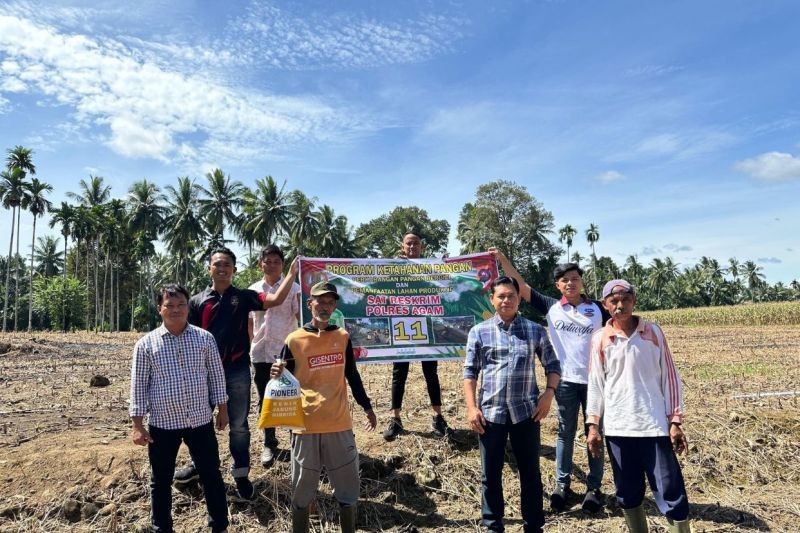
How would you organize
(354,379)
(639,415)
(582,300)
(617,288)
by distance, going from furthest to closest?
(582,300)
(354,379)
(617,288)
(639,415)

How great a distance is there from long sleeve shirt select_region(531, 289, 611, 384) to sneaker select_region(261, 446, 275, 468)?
2811 mm

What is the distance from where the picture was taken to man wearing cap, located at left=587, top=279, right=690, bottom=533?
3096 millimetres

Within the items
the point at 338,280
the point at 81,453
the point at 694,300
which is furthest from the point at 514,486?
the point at 694,300

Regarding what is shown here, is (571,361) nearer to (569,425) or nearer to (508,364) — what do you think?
(569,425)

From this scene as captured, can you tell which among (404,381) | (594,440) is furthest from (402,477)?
(594,440)

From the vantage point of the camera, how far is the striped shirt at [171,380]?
10.9 ft

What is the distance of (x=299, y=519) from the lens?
11.1 ft

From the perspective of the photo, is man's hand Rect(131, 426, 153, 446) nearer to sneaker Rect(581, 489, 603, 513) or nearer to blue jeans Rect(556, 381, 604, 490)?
blue jeans Rect(556, 381, 604, 490)

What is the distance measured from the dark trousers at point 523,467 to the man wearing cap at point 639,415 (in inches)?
16.5

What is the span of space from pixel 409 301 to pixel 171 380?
9.98ft

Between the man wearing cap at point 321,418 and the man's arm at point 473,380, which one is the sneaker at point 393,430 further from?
the man's arm at point 473,380

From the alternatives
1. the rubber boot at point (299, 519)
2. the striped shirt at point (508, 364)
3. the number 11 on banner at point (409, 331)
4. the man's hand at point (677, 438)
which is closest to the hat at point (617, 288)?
the striped shirt at point (508, 364)

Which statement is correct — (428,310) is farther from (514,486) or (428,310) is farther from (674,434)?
(674,434)

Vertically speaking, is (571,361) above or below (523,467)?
above
